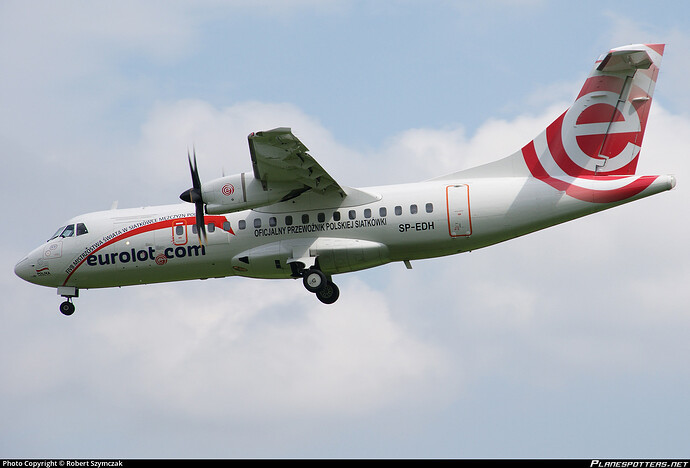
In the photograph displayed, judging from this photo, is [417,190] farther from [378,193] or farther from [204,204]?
[204,204]

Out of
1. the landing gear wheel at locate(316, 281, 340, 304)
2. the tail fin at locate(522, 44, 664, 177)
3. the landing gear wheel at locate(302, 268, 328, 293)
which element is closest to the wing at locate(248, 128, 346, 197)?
the landing gear wheel at locate(302, 268, 328, 293)

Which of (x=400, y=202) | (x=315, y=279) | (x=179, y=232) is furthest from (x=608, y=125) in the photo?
(x=179, y=232)

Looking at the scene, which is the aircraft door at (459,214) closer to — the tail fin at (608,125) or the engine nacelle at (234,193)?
the tail fin at (608,125)

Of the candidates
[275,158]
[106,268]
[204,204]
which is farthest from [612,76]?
[106,268]

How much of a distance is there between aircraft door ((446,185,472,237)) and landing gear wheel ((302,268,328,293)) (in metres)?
4.33

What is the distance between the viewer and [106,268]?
32469 mm

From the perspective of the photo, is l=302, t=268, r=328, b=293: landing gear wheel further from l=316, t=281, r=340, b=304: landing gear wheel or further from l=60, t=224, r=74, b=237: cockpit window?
l=60, t=224, r=74, b=237: cockpit window

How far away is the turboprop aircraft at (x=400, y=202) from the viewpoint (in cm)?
2856

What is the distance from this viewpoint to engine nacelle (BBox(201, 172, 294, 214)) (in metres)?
29.0

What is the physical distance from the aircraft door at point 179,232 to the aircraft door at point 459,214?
8.84 metres

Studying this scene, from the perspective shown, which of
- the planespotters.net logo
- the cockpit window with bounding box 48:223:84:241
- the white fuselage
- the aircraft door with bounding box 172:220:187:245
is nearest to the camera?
the planespotters.net logo

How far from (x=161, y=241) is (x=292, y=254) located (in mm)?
4648

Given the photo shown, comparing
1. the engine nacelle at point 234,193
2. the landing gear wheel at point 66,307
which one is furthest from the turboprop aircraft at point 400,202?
the landing gear wheel at point 66,307

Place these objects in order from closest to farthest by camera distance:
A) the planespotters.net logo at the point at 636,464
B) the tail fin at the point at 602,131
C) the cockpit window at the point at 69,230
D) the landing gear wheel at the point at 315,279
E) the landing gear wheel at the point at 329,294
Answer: the planespotters.net logo at the point at 636,464 < the tail fin at the point at 602,131 < the landing gear wheel at the point at 315,279 < the landing gear wheel at the point at 329,294 < the cockpit window at the point at 69,230
